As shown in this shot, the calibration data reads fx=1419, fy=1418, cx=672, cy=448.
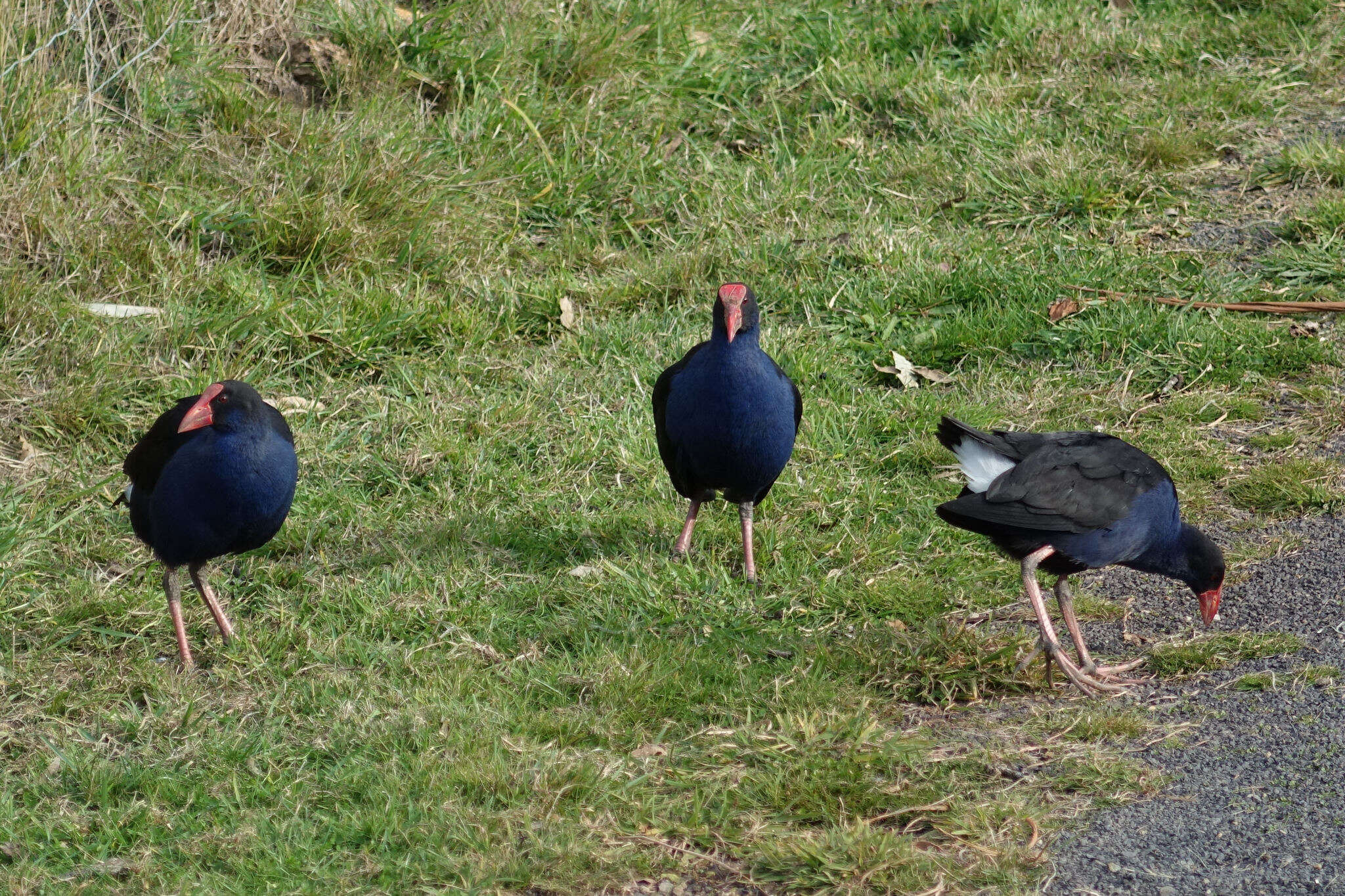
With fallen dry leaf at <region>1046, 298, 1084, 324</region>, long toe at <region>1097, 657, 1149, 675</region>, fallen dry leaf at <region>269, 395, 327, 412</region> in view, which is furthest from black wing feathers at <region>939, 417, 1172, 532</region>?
fallen dry leaf at <region>269, 395, 327, 412</region>

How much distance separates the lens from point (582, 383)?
5695mm

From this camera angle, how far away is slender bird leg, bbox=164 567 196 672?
4.23 m

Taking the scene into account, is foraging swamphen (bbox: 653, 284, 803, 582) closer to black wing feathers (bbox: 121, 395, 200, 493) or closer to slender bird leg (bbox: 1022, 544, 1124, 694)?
slender bird leg (bbox: 1022, 544, 1124, 694)

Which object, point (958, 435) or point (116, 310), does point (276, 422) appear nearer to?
point (116, 310)

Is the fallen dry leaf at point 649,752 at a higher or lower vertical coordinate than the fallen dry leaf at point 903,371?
higher

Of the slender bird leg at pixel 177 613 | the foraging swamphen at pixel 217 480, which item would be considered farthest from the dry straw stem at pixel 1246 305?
the slender bird leg at pixel 177 613

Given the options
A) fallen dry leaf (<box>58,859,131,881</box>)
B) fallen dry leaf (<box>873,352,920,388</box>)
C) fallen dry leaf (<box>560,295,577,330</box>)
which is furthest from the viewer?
fallen dry leaf (<box>560,295,577,330</box>)

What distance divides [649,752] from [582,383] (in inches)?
91.9

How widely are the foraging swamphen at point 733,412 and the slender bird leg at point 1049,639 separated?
0.93 meters

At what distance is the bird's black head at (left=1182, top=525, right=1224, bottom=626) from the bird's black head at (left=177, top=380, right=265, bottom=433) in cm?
270

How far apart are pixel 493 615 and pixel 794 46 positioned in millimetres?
4454

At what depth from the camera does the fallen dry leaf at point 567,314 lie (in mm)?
6031

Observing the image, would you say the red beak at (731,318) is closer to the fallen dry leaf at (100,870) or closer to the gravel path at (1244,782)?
the gravel path at (1244,782)

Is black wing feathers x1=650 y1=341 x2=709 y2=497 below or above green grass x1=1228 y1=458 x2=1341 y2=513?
above
